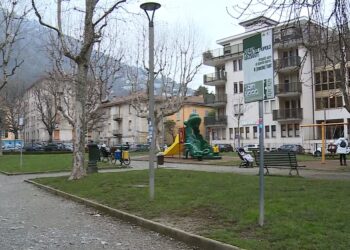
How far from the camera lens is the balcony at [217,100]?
2712 inches

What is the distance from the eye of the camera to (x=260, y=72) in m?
8.00

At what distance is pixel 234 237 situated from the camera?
7.44 m

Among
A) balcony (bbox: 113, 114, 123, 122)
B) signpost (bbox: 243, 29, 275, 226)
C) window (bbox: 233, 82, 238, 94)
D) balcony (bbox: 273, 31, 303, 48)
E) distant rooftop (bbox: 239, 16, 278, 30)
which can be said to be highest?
window (bbox: 233, 82, 238, 94)

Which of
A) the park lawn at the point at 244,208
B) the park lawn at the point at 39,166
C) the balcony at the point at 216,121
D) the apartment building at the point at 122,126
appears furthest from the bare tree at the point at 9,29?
the apartment building at the point at 122,126

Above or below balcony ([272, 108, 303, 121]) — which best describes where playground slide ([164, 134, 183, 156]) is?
below

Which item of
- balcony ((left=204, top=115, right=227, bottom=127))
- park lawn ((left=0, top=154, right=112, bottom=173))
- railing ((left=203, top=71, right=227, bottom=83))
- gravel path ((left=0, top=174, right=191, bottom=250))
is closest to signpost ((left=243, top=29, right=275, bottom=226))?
gravel path ((left=0, top=174, right=191, bottom=250))

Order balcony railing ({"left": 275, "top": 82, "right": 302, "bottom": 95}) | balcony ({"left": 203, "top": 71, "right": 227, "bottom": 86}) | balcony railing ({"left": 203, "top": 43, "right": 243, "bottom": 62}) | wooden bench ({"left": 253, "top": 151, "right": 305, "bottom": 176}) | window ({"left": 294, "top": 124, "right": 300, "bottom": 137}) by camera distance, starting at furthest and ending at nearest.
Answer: balcony ({"left": 203, "top": 71, "right": 227, "bottom": 86}), balcony railing ({"left": 203, "top": 43, "right": 243, "bottom": 62}), window ({"left": 294, "top": 124, "right": 300, "bottom": 137}), balcony railing ({"left": 275, "top": 82, "right": 302, "bottom": 95}), wooden bench ({"left": 253, "top": 151, "right": 305, "bottom": 176})

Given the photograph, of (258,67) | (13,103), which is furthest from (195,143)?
(13,103)

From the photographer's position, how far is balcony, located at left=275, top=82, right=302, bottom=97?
2276 inches

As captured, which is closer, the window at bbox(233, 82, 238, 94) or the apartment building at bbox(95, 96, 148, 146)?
the window at bbox(233, 82, 238, 94)

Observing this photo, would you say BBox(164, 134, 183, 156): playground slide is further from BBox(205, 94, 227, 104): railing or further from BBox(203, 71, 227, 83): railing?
BBox(203, 71, 227, 83): railing

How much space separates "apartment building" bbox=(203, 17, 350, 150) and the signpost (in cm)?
4077

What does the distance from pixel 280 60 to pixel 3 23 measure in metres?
31.8

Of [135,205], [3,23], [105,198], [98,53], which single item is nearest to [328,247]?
[135,205]
